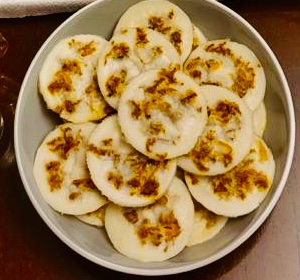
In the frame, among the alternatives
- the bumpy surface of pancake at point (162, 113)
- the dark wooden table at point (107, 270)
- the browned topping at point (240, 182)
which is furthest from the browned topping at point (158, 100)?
the dark wooden table at point (107, 270)

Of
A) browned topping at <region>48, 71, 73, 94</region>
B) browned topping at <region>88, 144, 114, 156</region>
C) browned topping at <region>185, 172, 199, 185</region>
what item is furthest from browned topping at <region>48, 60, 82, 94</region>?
browned topping at <region>185, 172, 199, 185</region>

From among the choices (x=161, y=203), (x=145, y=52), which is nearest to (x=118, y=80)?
(x=145, y=52)

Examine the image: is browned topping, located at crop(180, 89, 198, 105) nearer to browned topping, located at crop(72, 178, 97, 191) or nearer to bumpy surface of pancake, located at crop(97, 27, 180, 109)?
bumpy surface of pancake, located at crop(97, 27, 180, 109)

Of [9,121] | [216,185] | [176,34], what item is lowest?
[9,121]

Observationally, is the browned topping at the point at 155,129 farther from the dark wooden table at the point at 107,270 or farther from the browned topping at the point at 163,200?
the dark wooden table at the point at 107,270

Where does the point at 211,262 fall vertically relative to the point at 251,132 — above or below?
below

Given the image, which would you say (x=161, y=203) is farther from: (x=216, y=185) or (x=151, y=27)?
(x=151, y=27)

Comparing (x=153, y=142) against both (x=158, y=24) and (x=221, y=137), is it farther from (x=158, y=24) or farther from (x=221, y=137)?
(x=158, y=24)
